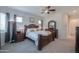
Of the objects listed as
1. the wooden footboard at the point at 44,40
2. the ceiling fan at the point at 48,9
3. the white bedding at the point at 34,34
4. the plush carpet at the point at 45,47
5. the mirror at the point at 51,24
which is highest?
the ceiling fan at the point at 48,9

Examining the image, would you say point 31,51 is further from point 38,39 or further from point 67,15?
point 67,15

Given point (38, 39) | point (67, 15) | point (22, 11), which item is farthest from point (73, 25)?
point (22, 11)

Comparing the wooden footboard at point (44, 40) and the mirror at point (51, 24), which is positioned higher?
the mirror at point (51, 24)

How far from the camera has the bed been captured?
2.27 metres

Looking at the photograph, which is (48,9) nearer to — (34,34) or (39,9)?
(39,9)

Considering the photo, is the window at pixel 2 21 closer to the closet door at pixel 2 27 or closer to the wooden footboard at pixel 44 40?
the closet door at pixel 2 27

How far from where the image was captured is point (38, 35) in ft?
7.47

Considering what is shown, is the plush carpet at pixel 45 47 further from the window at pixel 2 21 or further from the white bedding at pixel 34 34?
the window at pixel 2 21

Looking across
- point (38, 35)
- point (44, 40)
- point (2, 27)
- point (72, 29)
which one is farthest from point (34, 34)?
point (72, 29)

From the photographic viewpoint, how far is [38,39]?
89.4 inches

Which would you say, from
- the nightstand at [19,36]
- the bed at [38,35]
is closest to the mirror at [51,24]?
the bed at [38,35]

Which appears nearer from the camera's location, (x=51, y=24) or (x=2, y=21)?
(x=2, y=21)

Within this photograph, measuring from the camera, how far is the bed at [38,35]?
7.43ft

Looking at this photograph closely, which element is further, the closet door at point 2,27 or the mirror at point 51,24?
the mirror at point 51,24
